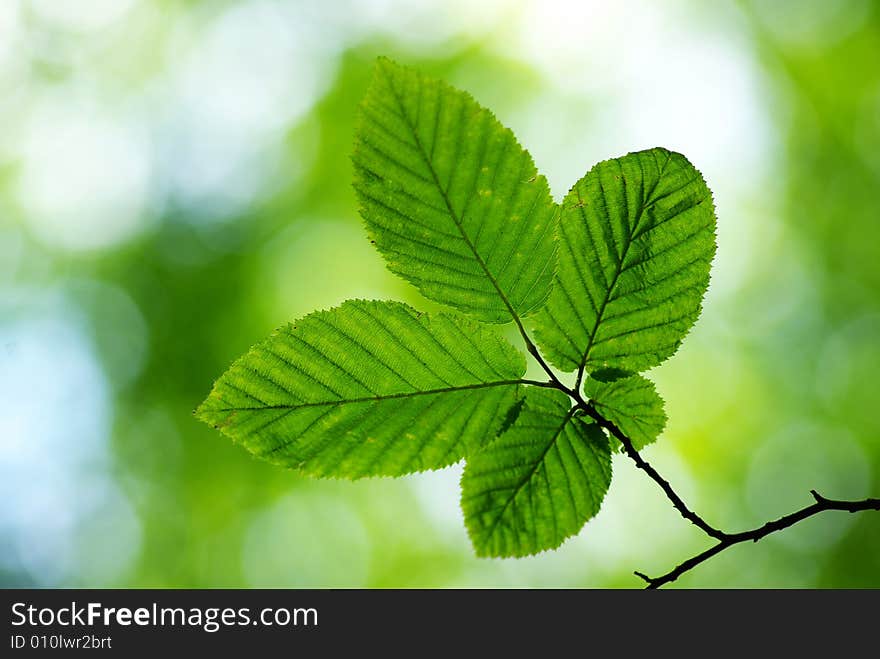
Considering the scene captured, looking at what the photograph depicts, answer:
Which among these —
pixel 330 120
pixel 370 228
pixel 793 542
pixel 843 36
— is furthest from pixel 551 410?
pixel 843 36

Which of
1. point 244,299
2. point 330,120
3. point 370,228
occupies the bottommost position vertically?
point 370,228

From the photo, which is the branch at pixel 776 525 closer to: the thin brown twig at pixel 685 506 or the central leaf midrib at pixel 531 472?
the thin brown twig at pixel 685 506

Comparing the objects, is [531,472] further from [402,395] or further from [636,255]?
[636,255]

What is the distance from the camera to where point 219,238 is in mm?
9398

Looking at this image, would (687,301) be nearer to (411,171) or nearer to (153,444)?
(411,171)

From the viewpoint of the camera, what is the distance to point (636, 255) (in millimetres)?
820

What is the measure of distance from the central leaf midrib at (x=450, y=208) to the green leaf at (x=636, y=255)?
0.05 meters

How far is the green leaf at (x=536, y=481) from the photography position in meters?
0.81

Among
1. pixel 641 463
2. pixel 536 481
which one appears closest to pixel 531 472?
pixel 536 481

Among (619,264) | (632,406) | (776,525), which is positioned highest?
(619,264)

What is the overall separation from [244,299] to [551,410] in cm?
882

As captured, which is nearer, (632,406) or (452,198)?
(452,198)

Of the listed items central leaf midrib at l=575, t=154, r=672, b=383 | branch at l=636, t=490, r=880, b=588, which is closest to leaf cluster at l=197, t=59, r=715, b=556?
central leaf midrib at l=575, t=154, r=672, b=383

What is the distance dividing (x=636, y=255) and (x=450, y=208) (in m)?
0.23
